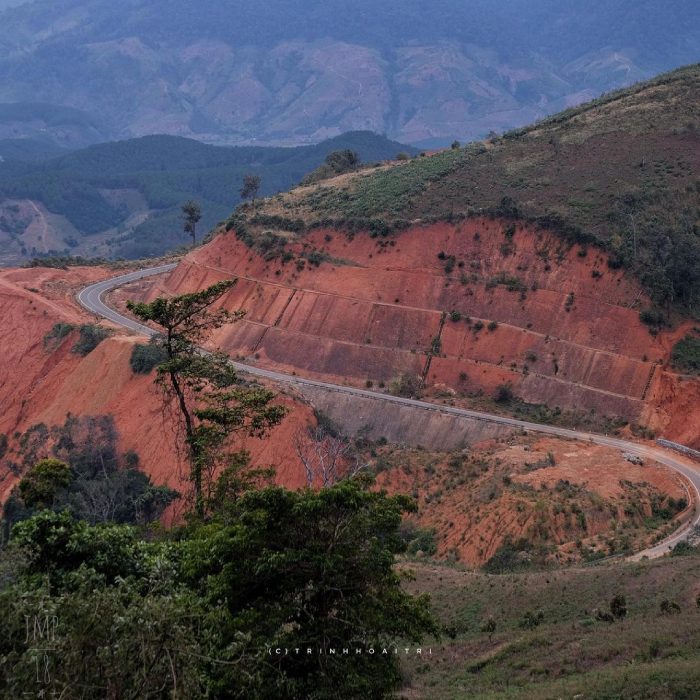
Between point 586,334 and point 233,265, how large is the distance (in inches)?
1116

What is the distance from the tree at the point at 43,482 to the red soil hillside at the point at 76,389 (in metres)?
15.6

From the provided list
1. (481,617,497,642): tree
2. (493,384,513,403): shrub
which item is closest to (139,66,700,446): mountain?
(493,384,513,403): shrub

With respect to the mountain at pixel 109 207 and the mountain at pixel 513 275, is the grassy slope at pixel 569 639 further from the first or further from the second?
the mountain at pixel 109 207

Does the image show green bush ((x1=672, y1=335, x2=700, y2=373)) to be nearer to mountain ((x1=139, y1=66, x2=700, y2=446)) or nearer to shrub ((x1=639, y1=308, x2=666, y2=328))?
mountain ((x1=139, y1=66, x2=700, y2=446))

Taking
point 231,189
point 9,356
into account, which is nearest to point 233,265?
point 9,356

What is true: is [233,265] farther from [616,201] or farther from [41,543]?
[41,543]

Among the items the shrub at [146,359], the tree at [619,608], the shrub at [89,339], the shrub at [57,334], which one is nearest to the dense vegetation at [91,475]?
the shrub at [146,359]

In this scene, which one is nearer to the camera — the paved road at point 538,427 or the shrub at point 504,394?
the paved road at point 538,427

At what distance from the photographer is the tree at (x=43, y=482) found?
21578 millimetres

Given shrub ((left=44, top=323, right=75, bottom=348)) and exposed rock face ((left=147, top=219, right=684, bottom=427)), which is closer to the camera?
exposed rock face ((left=147, top=219, right=684, bottom=427))

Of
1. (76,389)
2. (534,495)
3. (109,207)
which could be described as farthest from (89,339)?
(109,207)

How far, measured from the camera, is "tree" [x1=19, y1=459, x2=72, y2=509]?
21.6 metres

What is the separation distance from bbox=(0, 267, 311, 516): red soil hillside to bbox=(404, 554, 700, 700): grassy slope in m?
17.9

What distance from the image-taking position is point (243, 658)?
36.8ft
